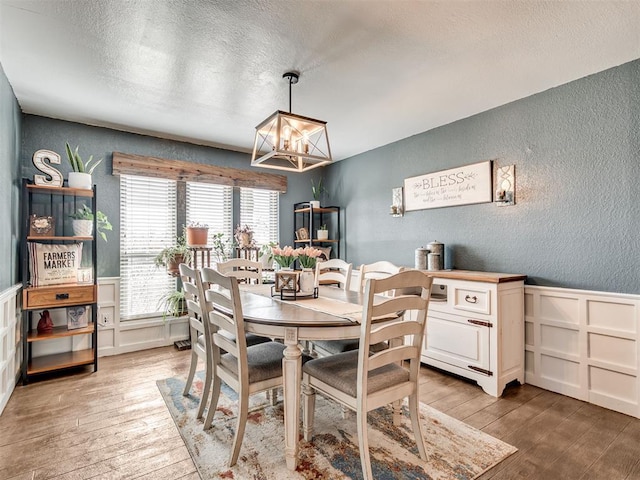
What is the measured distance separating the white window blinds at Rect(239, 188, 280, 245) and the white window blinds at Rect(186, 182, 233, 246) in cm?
20

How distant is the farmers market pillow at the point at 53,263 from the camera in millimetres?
2918

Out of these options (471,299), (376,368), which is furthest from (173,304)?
(471,299)

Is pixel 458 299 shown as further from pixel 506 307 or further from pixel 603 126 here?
pixel 603 126

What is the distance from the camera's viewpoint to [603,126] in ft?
8.19

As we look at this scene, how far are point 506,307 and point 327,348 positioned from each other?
1.53 metres

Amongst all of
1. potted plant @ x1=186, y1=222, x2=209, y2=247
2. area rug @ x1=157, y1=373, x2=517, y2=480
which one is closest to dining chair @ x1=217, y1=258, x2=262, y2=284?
potted plant @ x1=186, y1=222, x2=209, y2=247

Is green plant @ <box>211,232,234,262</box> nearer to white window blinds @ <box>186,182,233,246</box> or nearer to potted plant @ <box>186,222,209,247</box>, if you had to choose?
white window blinds @ <box>186,182,233,246</box>

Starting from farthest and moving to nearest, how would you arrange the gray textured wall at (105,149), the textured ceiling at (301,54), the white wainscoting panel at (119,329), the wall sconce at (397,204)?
the wall sconce at (397,204) < the white wainscoting panel at (119,329) < the gray textured wall at (105,149) < the textured ceiling at (301,54)

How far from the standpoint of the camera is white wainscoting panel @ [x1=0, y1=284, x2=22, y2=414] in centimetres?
235

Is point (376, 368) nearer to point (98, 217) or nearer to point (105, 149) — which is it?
point (98, 217)

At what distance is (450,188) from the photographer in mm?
3518

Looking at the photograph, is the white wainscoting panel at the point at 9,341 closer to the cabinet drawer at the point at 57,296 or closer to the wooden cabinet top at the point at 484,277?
the cabinet drawer at the point at 57,296

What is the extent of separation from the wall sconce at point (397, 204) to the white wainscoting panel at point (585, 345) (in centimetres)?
164

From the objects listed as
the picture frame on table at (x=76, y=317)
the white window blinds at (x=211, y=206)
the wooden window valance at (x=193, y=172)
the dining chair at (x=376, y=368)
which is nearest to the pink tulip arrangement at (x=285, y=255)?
the dining chair at (x=376, y=368)
